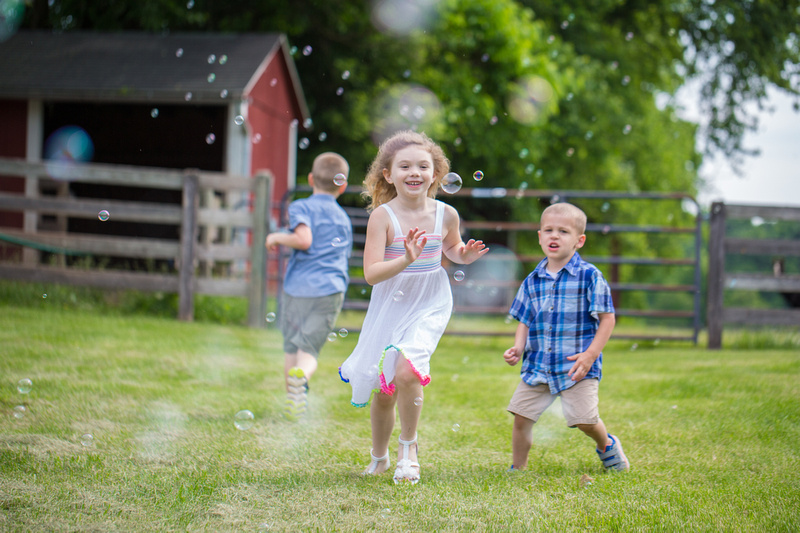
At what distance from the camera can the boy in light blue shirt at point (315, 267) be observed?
13.8 ft

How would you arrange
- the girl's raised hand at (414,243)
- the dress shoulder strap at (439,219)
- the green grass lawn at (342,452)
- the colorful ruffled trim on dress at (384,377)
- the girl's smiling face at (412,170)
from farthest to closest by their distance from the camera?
the dress shoulder strap at (439,219) < the girl's smiling face at (412,170) < the colorful ruffled trim on dress at (384,377) < the girl's raised hand at (414,243) < the green grass lawn at (342,452)

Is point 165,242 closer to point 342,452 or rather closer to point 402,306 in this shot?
point 342,452

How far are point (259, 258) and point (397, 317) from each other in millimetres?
4999

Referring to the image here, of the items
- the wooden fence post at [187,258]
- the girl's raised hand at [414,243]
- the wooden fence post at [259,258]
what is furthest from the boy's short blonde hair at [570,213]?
the wooden fence post at [187,258]

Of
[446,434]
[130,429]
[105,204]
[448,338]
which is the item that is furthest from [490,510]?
[105,204]

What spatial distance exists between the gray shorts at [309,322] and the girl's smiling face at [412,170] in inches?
60.2

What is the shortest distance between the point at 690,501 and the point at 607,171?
1985 centimetres

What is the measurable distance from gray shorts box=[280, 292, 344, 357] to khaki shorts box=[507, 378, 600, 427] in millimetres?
1537

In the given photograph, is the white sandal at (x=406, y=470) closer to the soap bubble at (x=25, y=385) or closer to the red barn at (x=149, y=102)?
the soap bubble at (x=25, y=385)

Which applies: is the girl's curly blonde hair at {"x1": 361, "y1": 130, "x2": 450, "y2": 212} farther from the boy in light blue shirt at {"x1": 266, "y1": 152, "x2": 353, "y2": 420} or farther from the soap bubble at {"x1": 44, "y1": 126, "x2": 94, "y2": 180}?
the soap bubble at {"x1": 44, "y1": 126, "x2": 94, "y2": 180}

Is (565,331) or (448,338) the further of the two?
(448,338)

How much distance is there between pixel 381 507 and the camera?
245 cm

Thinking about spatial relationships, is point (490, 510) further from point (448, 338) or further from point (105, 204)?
point (105, 204)

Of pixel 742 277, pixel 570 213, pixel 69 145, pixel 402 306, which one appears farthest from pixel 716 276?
pixel 69 145
